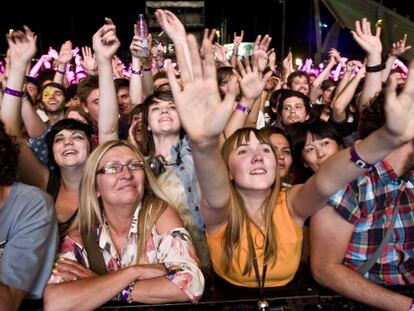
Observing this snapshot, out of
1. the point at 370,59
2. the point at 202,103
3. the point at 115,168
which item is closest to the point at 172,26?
the point at 202,103

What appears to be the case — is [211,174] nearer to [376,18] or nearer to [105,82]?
[105,82]

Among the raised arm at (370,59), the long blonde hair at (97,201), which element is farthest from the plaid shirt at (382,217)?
the raised arm at (370,59)

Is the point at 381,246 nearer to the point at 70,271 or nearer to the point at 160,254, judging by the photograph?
the point at 160,254

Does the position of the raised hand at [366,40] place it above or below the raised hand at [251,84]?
above

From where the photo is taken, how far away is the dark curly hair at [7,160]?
1.82 meters

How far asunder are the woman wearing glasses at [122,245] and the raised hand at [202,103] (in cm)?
60

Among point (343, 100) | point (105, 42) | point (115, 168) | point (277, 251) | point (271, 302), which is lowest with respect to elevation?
point (271, 302)

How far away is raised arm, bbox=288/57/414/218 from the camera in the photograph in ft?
5.30

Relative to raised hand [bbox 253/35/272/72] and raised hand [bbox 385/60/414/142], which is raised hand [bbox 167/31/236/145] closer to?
raised hand [bbox 385/60/414/142]

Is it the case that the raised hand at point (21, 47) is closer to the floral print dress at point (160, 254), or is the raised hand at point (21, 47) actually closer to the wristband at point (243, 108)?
the floral print dress at point (160, 254)

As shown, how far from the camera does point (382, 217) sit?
6.57 ft

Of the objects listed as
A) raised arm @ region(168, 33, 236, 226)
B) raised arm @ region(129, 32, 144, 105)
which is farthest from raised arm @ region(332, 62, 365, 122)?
raised arm @ region(168, 33, 236, 226)

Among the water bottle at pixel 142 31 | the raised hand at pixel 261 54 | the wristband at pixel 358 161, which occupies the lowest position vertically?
the wristband at pixel 358 161

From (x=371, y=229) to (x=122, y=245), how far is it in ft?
3.72
